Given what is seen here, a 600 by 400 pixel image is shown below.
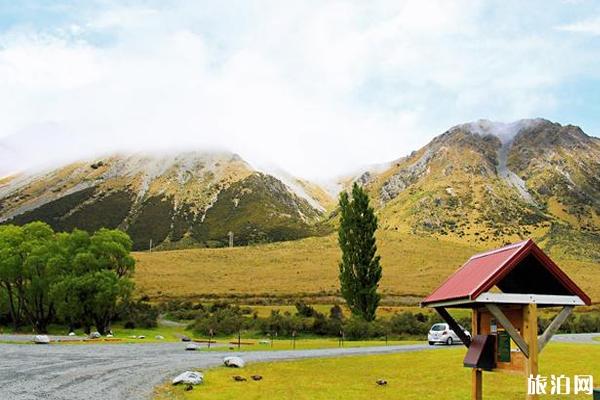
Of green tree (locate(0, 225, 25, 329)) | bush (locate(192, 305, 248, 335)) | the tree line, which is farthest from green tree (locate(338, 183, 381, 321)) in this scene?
green tree (locate(0, 225, 25, 329))

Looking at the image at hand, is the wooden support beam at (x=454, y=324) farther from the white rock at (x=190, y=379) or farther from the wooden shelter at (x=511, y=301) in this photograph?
the white rock at (x=190, y=379)

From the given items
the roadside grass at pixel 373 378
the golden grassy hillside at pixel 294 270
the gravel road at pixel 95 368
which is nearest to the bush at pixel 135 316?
the golden grassy hillside at pixel 294 270

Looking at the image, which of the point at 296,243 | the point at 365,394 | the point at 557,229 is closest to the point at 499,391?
the point at 365,394

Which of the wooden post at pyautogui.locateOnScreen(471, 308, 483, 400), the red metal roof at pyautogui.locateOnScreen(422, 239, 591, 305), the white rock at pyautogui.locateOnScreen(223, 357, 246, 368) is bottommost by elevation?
the white rock at pyautogui.locateOnScreen(223, 357, 246, 368)

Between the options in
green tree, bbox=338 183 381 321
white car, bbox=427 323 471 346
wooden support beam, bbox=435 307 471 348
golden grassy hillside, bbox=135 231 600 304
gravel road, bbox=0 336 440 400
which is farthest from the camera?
golden grassy hillside, bbox=135 231 600 304

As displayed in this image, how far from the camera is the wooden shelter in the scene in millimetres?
14539

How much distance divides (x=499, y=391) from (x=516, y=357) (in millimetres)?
8089

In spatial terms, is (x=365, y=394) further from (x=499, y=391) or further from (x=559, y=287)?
(x=559, y=287)

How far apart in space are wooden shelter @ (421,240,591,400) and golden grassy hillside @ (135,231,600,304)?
7148 cm

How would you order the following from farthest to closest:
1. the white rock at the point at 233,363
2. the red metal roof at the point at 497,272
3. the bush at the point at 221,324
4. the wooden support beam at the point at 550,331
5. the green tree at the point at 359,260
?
the green tree at the point at 359,260 < the bush at the point at 221,324 < the white rock at the point at 233,363 < the wooden support beam at the point at 550,331 < the red metal roof at the point at 497,272

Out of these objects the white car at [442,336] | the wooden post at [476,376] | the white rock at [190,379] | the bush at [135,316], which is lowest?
the bush at [135,316]

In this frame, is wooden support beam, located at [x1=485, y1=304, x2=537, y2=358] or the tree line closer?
wooden support beam, located at [x1=485, y1=304, x2=537, y2=358]

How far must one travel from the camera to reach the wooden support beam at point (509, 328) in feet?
47.5

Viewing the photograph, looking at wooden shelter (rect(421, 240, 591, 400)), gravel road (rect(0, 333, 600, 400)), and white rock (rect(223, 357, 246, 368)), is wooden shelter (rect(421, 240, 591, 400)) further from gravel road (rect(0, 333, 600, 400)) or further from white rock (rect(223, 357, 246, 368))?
white rock (rect(223, 357, 246, 368))
